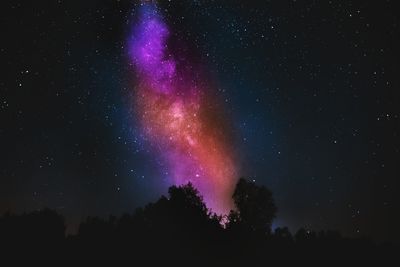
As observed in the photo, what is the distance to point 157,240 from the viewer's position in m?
31.9

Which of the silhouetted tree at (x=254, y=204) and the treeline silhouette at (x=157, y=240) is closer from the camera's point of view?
the treeline silhouette at (x=157, y=240)

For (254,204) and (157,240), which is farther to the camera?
(254,204)

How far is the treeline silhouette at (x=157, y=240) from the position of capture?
3084 centimetres

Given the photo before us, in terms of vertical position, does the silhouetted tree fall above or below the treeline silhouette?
above

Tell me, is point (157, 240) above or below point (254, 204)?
below

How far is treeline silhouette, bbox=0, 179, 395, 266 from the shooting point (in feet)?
101

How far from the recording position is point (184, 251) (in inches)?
1226

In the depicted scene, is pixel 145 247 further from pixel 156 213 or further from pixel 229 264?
pixel 229 264

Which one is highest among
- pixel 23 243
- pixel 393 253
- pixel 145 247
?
pixel 393 253

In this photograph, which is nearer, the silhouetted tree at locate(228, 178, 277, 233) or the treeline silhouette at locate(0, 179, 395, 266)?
the treeline silhouette at locate(0, 179, 395, 266)

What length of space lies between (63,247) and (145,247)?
5.59m

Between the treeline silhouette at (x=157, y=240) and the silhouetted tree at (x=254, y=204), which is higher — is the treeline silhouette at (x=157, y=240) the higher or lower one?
the lower one

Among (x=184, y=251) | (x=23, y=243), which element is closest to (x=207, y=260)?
(x=184, y=251)

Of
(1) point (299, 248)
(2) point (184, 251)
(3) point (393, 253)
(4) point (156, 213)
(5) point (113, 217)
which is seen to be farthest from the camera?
(3) point (393, 253)
